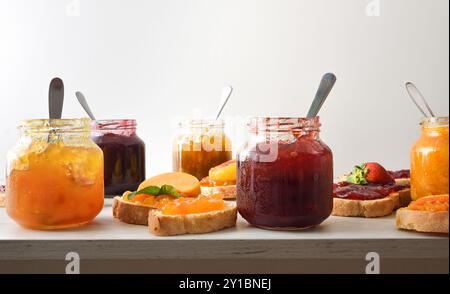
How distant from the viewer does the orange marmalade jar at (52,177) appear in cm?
129

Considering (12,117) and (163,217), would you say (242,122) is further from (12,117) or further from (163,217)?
(163,217)

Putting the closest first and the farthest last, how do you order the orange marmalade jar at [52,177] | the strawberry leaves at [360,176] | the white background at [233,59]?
the orange marmalade jar at [52,177], the strawberry leaves at [360,176], the white background at [233,59]

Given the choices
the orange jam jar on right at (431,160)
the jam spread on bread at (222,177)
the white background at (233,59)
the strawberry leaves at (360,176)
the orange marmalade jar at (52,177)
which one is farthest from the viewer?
the white background at (233,59)

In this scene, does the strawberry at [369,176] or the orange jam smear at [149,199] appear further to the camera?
the strawberry at [369,176]

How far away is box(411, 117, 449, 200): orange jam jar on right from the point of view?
1.39 m

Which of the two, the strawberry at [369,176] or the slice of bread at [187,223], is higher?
the strawberry at [369,176]

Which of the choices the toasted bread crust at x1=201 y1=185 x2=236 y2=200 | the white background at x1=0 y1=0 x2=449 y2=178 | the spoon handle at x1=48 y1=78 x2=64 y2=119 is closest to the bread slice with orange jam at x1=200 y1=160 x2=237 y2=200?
the toasted bread crust at x1=201 y1=185 x2=236 y2=200

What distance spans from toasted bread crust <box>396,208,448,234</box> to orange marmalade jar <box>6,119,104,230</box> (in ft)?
2.45

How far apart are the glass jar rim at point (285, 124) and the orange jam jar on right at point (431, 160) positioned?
0.32 meters

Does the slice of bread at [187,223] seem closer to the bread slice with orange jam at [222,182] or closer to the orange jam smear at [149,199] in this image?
the orange jam smear at [149,199]

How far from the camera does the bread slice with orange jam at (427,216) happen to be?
1173 millimetres

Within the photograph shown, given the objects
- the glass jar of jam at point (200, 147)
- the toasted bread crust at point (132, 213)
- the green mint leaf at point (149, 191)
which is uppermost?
the glass jar of jam at point (200, 147)

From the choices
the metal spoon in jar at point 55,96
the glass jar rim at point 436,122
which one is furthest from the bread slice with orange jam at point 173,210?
the glass jar rim at point 436,122

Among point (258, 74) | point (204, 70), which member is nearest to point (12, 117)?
point (204, 70)
